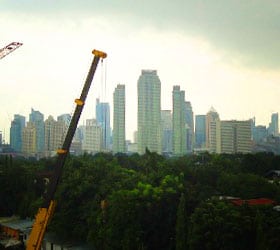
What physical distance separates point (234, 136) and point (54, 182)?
70674 millimetres

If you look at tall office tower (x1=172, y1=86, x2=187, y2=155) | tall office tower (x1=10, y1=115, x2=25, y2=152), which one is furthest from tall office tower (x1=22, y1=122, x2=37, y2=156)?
tall office tower (x1=172, y1=86, x2=187, y2=155)

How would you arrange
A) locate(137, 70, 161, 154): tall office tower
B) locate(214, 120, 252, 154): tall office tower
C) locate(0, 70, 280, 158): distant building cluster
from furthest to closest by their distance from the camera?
locate(137, 70, 161, 154): tall office tower
locate(0, 70, 280, 158): distant building cluster
locate(214, 120, 252, 154): tall office tower

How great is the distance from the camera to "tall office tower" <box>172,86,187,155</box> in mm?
92875

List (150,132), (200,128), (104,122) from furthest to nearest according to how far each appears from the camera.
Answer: (200,128), (104,122), (150,132)

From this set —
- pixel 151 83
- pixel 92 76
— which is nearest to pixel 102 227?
pixel 92 76

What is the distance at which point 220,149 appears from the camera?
84188 mm

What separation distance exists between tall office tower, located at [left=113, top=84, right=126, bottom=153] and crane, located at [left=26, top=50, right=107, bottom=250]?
74015mm

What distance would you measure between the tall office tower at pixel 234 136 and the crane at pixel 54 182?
68245 millimetres

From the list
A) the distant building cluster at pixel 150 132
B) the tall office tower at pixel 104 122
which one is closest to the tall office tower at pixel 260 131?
the distant building cluster at pixel 150 132

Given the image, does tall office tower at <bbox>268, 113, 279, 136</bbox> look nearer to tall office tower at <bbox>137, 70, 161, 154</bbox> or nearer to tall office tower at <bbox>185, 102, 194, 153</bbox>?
tall office tower at <bbox>185, 102, 194, 153</bbox>

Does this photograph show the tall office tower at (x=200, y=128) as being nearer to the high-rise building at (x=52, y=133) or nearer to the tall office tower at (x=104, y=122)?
the tall office tower at (x=104, y=122)

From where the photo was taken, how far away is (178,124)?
92.5m

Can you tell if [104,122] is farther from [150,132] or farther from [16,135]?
[16,135]

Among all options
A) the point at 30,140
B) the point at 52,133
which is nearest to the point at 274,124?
the point at 52,133
